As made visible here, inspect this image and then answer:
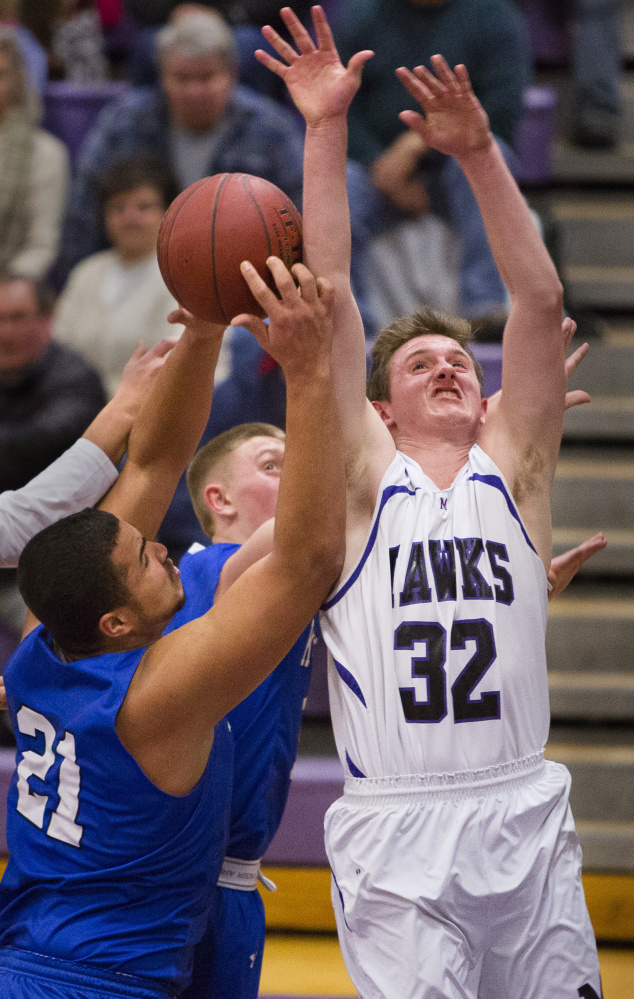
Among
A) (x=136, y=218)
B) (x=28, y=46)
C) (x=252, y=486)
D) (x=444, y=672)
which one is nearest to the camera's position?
(x=444, y=672)

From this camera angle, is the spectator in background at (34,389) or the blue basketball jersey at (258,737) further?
the spectator in background at (34,389)

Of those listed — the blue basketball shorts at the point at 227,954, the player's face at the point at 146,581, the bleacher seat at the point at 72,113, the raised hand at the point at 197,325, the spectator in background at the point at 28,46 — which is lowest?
the blue basketball shorts at the point at 227,954

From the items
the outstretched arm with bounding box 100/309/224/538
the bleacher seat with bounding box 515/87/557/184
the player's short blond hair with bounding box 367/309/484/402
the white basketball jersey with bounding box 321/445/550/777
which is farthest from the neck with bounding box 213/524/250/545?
the bleacher seat with bounding box 515/87/557/184

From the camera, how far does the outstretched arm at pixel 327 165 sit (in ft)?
7.44

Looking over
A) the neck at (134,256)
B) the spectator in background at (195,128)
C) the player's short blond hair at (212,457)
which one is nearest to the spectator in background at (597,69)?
the spectator in background at (195,128)

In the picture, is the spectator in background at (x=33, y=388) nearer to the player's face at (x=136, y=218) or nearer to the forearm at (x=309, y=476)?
the player's face at (x=136, y=218)

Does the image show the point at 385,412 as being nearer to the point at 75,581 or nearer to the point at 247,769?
the point at 75,581

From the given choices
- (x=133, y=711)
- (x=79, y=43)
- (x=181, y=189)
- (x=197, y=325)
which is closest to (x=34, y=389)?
(x=181, y=189)

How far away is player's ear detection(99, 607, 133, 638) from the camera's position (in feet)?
7.31

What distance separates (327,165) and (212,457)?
43.9 inches

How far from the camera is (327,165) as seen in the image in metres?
2.27

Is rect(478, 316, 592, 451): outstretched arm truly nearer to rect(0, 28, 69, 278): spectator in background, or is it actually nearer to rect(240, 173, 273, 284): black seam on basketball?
rect(240, 173, 273, 284): black seam on basketball

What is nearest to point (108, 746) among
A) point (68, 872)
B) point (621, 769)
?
point (68, 872)

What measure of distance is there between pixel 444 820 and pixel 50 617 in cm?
87
